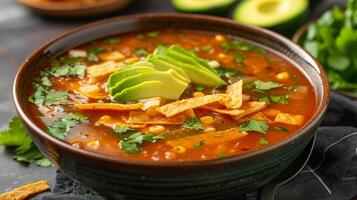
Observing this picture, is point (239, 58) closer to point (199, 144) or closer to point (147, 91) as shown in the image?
point (147, 91)

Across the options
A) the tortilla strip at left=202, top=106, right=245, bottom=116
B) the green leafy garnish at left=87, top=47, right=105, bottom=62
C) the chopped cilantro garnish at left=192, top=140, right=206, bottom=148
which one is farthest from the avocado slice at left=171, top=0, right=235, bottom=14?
the chopped cilantro garnish at left=192, top=140, right=206, bottom=148

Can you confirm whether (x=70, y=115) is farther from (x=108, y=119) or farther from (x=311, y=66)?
(x=311, y=66)

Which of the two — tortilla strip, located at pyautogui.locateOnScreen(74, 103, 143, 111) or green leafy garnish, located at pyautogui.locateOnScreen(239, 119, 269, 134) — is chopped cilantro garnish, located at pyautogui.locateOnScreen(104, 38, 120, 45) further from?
green leafy garnish, located at pyautogui.locateOnScreen(239, 119, 269, 134)

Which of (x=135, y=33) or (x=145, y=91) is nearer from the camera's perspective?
(x=145, y=91)

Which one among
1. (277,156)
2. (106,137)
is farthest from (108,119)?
(277,156)

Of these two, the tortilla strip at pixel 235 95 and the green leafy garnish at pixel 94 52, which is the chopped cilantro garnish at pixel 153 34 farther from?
the tortilla strip at pixel 235 95

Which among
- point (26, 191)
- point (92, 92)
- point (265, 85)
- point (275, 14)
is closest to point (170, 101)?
point (92, 92)

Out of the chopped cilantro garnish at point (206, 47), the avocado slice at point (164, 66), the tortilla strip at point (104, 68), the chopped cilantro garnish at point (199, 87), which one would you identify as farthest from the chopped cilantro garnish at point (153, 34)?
the chopped cilantro garnish at point (199, 87)
